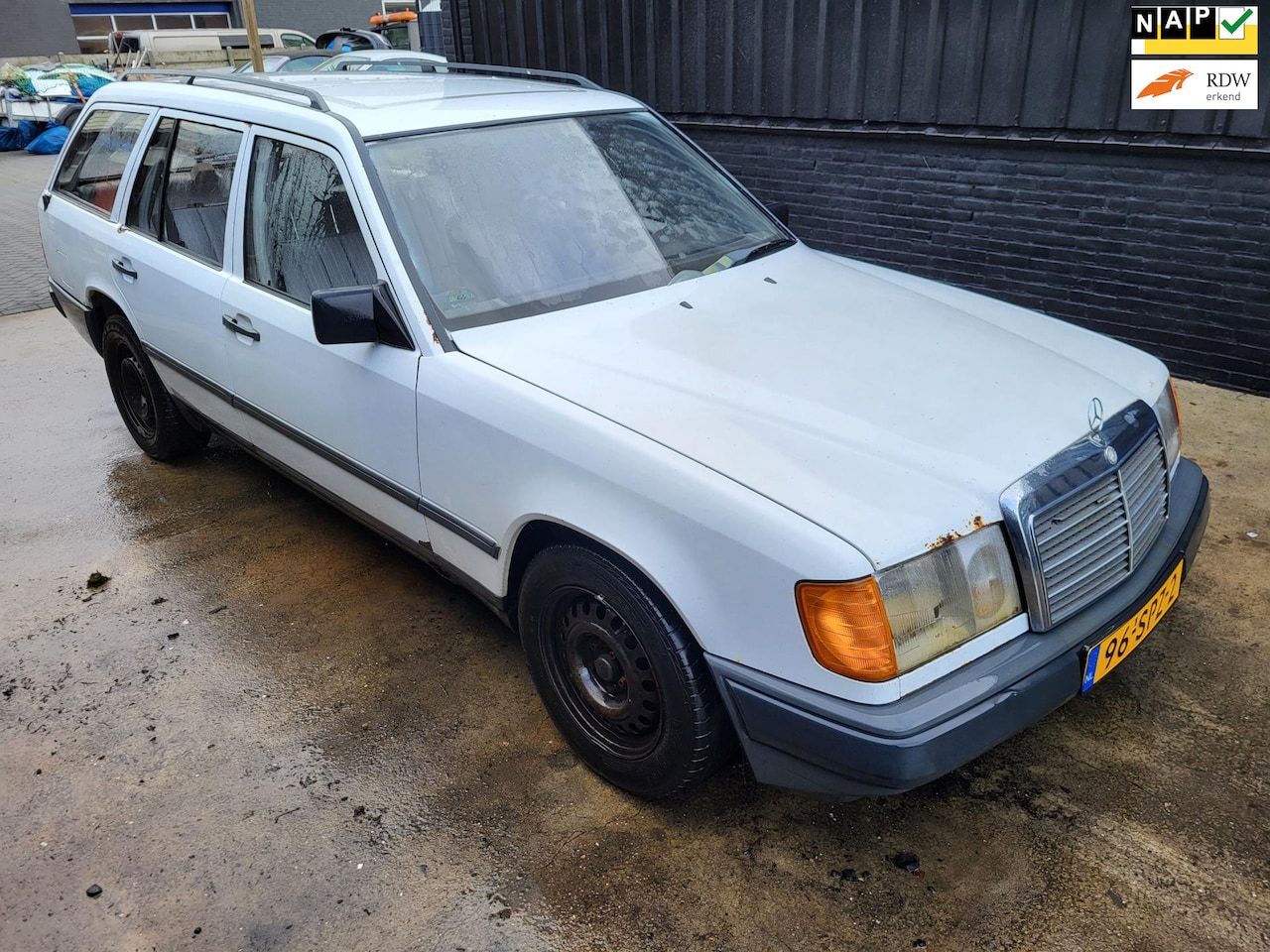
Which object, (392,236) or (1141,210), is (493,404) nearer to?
(392,236)

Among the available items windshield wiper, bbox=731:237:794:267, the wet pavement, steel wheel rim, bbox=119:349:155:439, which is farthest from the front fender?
steel wheel rim, bbox=119:349:155:439

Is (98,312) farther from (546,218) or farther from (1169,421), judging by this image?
(1169,421)

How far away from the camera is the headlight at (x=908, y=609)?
201 cm

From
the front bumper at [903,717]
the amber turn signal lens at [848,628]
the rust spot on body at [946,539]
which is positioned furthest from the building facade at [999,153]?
the amber turn signal lens at [848,628]

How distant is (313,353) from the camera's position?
3.17 meters

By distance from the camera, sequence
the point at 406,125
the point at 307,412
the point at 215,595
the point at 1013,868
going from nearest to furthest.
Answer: the point at 1013,868
the point at 406,125
the point at 307,412
the point at 215,595

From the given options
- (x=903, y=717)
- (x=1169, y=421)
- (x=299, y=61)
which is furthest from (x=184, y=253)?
(x=299, y=61)

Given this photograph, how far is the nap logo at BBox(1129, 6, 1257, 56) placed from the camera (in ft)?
15.5

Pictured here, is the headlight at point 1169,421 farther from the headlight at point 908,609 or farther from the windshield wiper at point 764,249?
the windshield wiper at point 764,249

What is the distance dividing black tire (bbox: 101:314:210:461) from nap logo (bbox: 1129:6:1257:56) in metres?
5.10

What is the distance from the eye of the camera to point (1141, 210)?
5.21 m

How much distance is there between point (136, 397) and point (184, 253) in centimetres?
133

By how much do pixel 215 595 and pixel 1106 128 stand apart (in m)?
4.96

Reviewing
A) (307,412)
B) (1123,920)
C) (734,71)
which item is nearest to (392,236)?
(307,412)
